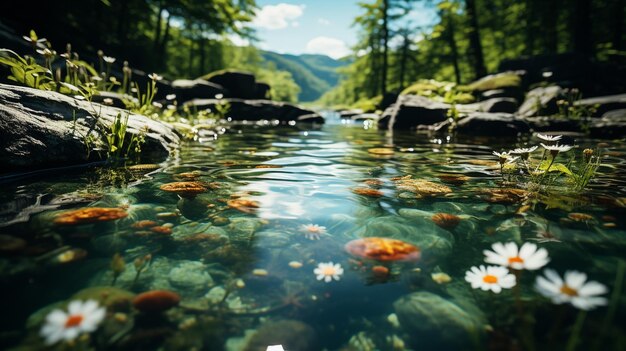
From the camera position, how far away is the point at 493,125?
805cm

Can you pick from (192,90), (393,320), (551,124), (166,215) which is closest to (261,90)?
(192,90)

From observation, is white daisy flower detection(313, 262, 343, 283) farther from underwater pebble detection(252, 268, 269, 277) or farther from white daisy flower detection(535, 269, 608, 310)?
white daisy flower detection(535, 269, 608, 310)

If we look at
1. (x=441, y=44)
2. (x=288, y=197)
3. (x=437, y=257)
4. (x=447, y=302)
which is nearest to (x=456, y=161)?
(x=288, y=197)

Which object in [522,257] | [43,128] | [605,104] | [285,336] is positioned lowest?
[285,336]

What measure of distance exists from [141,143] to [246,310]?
3841 millimetres

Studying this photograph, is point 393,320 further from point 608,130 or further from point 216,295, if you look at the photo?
point 608,130

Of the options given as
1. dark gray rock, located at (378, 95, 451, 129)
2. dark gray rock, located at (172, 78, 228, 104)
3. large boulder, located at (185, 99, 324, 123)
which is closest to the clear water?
dark gray rock, located at (378, 95, 451, 129)

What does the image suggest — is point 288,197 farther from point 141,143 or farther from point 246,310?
point 141,143

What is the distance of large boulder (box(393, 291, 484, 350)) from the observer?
3.62 feet

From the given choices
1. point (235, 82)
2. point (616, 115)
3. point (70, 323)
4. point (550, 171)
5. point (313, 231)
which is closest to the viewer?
point (70, 323)

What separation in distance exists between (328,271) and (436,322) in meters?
0.49

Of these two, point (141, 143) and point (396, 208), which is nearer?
point (396, 208)

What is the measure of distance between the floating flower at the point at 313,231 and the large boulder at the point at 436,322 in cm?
66

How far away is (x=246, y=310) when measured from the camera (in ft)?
4.09
